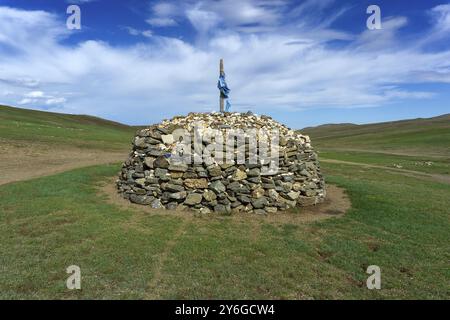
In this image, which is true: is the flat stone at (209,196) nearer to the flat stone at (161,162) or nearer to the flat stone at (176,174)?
the flat stone at (176,174)

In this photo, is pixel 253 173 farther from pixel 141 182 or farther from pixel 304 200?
pixel 141 182

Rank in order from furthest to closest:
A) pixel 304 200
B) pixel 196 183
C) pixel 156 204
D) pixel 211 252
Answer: pixel 304 200 < pixel 156 204 < pixel 196 183 < pixel 211 252

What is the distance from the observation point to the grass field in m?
7.43

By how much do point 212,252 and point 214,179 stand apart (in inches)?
171

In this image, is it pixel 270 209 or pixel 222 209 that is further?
pixel 270 209

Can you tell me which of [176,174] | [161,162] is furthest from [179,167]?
[161,162]

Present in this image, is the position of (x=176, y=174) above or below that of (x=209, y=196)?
above

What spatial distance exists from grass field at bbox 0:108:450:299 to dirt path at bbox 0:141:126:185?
640 centimetres

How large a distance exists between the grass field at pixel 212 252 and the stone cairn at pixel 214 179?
0.97 m

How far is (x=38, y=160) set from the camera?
2575cm

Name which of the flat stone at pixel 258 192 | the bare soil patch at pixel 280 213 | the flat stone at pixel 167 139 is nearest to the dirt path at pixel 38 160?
the bare soil patch at pixel 280 213

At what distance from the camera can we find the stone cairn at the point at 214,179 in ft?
43.3

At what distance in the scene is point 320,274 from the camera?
8344mm
